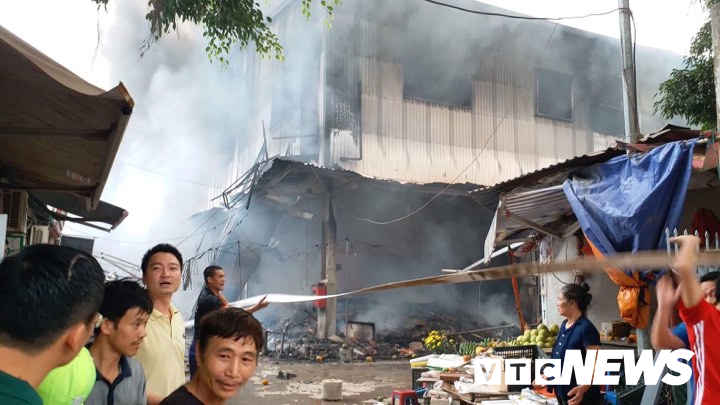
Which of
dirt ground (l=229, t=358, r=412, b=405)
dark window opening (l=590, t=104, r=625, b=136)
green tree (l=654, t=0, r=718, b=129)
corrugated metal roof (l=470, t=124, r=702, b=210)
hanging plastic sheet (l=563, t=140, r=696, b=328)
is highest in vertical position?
dark window opening (l=590, t=104, r=625, b=136)

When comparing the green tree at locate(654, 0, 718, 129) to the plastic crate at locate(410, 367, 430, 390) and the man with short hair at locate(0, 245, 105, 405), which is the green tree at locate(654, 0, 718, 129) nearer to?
the plastic crate at locate(410, 367, 430, 390)

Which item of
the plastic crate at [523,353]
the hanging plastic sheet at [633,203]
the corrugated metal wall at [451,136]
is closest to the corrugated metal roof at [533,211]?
the hanging plastic sheet at [633,203]

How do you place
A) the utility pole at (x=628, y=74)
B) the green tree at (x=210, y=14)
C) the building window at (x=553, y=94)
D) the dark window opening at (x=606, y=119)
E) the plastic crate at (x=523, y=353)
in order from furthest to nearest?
1. the dark window opening at (x=606, y=119)
2. the building window at (x=553, y=94)
3. the utility pole at (x=628, y=74)
4. the plastic crate at (x=523, y=353)
5. the green tree at (x=210, y=14)

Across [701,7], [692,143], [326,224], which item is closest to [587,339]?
[692,143]

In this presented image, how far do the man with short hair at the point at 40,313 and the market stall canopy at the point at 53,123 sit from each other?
5.36ft

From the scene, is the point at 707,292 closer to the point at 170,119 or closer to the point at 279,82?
the point at 279,82

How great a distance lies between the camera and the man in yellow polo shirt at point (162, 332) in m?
2.99

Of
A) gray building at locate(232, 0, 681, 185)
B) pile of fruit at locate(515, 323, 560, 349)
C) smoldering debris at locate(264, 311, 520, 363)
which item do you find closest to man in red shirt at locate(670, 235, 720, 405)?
pile of fruit at locate(515, 323, 560, 349)

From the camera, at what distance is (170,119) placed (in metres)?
21.4

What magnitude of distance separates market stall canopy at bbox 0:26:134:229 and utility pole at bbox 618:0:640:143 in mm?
7267

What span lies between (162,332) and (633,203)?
4.92 metres

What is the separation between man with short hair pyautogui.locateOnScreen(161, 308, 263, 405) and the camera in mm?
1995

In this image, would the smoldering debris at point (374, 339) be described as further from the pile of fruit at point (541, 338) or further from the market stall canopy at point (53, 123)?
the market stall canopy at point (53, 123)

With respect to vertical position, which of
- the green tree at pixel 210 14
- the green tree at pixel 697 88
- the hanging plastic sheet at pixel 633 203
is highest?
the green tree at pixel 697 88
